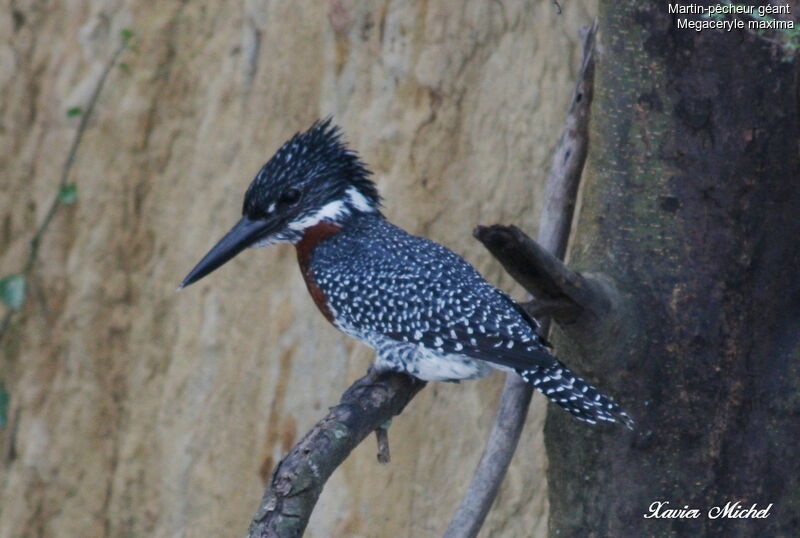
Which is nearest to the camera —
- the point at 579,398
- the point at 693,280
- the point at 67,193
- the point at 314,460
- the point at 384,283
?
the point at 314,460

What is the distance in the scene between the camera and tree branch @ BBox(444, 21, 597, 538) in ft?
8.27

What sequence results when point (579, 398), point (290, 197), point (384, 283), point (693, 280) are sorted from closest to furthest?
point (579, 398), point (693, 280), point (384, 283), point (290, 197)

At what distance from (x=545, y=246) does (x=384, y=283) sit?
392 mm

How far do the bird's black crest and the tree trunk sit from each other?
0.66 m

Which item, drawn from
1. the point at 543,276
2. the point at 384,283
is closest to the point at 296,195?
the point at 384,283

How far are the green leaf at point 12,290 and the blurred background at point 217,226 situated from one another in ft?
0.07

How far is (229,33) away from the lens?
12.5 feet

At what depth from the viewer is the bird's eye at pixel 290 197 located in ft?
9.02

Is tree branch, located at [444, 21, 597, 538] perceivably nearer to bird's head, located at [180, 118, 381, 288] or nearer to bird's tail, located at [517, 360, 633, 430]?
bird's tail, located at [517, 360, 633, 430]

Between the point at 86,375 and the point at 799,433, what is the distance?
257 centimetres

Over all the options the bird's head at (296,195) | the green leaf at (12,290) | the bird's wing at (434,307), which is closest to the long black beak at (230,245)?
the bird's head at (296,195)

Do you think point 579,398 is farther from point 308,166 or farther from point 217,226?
point 217,226

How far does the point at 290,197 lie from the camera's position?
9.05 feet

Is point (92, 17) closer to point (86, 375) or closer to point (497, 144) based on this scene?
point (86, 375)
